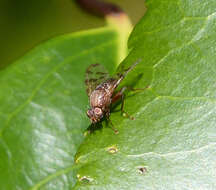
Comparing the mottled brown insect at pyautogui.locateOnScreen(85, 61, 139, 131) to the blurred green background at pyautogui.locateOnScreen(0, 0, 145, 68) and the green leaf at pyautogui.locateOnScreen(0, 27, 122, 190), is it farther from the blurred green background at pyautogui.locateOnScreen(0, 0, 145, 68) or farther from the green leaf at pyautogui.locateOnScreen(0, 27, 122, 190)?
the blurred green background at pyautogui.locateOnScreen(0, 0, 145, 68)

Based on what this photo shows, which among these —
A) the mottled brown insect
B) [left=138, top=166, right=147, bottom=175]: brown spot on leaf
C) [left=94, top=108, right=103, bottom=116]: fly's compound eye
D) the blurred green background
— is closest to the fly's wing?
the mottled brown insect

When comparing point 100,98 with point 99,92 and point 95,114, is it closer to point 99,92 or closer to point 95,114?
point 99,92

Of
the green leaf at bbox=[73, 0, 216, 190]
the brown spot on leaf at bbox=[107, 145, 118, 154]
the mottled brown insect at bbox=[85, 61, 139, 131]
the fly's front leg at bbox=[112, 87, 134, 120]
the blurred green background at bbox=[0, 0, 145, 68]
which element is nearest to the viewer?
the green leaf at bbox=[73, 0, 216, 190]

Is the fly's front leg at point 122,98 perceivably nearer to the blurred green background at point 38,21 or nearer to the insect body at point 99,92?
the insect body at point 99,92

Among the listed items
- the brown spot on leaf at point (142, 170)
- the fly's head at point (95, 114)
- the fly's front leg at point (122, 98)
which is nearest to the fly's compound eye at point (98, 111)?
the fly's head at point (95, 114)

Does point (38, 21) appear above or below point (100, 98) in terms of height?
above

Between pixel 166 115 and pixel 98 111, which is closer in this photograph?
pixel 166 115

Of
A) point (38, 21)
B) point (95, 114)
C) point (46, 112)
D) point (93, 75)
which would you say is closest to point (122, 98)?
point (95, 114)
